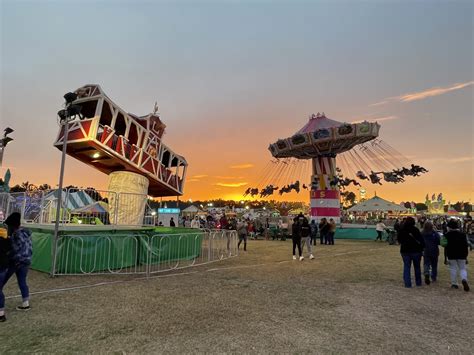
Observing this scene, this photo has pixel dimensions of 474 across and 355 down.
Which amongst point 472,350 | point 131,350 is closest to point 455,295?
point 472,350

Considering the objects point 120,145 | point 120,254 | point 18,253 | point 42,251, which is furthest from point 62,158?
point 120,145

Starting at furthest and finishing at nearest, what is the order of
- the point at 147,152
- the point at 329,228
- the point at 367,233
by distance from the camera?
1. the point at 367,233
2. the point at 329,228
3. the point at 147,152

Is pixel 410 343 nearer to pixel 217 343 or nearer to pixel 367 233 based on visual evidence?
pixel 217 343

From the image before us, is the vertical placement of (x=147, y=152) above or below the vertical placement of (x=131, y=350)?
above

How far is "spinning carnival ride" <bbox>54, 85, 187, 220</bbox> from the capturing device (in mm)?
14555

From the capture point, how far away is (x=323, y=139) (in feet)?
104

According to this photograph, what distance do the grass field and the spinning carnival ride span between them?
8109 millimetres

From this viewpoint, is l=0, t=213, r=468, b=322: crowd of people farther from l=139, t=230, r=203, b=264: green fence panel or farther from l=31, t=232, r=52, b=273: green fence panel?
l=139, t=230, r=203, b=264: green fence panel

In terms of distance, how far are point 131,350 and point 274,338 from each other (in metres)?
1.90

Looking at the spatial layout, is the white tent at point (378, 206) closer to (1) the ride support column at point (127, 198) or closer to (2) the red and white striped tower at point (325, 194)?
(2) the red and white striped tower at point (325, 194)

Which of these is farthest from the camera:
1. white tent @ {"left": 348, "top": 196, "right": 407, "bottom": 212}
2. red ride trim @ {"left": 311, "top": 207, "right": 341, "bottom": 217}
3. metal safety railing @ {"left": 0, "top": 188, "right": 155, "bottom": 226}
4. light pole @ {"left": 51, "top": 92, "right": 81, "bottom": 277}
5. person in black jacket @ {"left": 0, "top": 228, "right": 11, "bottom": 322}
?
white tent @ {"left": 348, "top": 196, "right": 407, "bottom": 212}

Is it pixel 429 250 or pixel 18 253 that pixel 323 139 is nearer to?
pixel 429 250

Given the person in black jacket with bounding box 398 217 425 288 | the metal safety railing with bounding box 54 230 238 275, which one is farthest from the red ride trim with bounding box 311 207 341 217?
the person in black jacket with bounding box 398 217 425 288

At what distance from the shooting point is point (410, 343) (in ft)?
13.5
